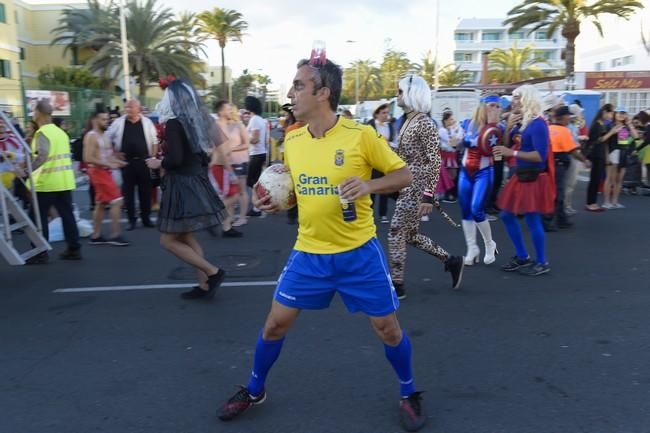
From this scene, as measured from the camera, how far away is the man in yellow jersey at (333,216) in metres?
2.82

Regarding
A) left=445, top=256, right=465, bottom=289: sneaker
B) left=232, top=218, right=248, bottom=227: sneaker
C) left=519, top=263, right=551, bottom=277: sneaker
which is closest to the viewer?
left=445, top=256, right=465, bottom=289: sneaker

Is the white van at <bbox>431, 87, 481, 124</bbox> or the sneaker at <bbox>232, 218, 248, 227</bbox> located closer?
the sneaker at <bbox>232, 218, 248, 227</bbox>

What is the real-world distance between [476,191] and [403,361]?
10.6 ft

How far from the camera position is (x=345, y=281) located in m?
2.95

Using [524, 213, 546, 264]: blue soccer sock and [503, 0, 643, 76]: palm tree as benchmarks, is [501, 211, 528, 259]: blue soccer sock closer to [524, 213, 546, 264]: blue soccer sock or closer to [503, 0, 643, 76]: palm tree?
[524, 213, 546, 264]: blue soccer sock

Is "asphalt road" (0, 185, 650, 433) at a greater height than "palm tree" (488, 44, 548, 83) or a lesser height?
lesser

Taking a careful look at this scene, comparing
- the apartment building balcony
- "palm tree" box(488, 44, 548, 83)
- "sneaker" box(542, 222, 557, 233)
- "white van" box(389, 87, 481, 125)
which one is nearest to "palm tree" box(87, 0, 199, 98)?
"white van" box(389, 87, 481, 125)

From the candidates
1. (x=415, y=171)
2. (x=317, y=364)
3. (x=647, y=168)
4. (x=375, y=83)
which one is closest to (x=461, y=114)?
(x=647, y=168)

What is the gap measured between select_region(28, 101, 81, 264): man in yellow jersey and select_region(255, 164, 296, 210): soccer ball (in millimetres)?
4469

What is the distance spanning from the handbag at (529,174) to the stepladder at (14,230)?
5.24 m

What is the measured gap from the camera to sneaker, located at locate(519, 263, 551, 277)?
5.91 meters

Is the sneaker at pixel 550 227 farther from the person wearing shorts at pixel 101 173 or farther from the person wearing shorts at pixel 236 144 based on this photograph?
the person wearing shorts at pixel 101 173

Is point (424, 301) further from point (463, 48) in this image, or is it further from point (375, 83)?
point (463, 48)

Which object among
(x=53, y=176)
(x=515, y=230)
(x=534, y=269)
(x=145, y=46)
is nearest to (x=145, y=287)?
(x=53, y=176)
